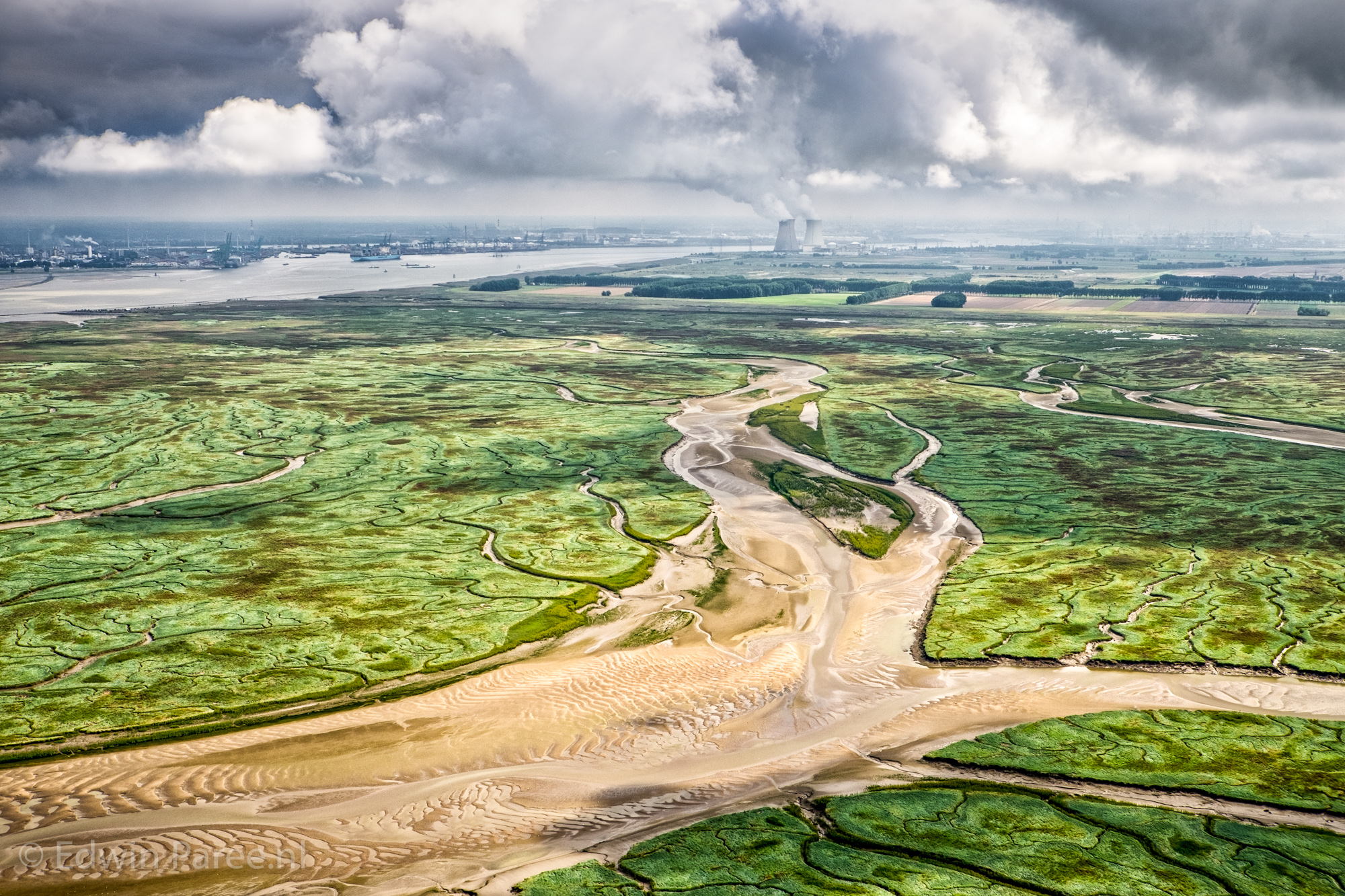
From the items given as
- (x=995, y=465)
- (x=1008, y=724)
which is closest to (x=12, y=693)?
(x=1008, y=724)

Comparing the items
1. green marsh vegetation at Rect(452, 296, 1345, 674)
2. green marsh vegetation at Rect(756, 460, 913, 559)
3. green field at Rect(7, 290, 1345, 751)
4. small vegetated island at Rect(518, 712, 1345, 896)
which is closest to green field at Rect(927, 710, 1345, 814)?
small vegetated island at Rect(518, 712, 1345, 896)

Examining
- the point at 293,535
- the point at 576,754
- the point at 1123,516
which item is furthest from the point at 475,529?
the point at 1123,516

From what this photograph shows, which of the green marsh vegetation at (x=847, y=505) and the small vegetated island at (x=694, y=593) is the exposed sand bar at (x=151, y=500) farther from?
the green marsh vegetation at (x=847, y=505)

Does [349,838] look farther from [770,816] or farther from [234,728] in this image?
[770,816]

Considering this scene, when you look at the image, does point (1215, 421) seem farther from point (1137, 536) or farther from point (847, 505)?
point (847, 505)

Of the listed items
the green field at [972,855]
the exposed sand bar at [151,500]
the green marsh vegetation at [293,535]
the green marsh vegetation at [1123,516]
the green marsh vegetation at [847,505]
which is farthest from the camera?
the green marsh vegetation at [847,505]

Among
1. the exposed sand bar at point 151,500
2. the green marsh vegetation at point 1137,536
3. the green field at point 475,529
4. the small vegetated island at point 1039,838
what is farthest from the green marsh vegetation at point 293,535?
the green marsh vegetation at point 1137,536
